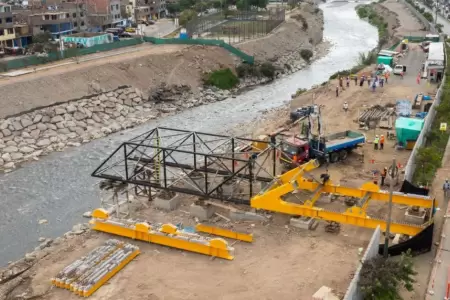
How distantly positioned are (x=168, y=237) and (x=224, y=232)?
191cm

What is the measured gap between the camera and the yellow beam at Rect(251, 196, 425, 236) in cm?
1571

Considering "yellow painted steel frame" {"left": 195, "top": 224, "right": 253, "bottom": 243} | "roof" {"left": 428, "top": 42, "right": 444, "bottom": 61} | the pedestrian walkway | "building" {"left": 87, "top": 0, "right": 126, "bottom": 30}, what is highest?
"building" {"left": 87, "top": 0, "right": 126, "bottom": 30}

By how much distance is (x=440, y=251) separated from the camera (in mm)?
14672

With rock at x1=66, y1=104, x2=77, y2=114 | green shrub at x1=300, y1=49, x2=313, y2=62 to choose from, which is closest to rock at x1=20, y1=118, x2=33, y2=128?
rock at x1=66, y1=104, x2=77, y2=114

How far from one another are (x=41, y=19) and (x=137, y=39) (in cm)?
1308

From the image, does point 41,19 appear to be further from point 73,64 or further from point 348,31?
point 348,31

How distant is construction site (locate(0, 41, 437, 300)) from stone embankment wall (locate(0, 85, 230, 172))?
9706 mm

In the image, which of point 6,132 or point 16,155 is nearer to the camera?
point 16,155

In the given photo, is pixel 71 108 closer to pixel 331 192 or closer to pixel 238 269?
pixel 331 192

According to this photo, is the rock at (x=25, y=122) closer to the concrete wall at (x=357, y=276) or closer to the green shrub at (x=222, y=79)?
the green shrub at (x=222, y=79)

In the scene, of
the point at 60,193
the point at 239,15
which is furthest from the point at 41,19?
the point at 60,193

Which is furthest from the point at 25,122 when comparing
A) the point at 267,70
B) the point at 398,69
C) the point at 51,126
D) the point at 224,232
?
the point at 398,69

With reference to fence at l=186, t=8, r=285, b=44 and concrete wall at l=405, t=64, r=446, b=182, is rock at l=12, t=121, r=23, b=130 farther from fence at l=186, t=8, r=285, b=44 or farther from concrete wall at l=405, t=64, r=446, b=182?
fence at l=186, t=8, r=285, b=44

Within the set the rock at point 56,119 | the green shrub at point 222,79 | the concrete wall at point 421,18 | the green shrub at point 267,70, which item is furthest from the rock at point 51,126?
the concrete wall at point 421,18
